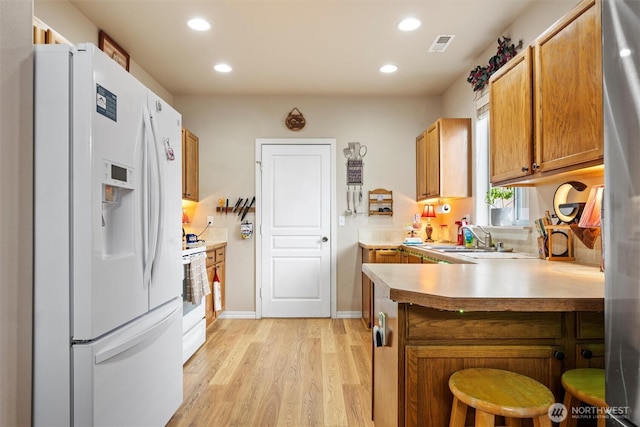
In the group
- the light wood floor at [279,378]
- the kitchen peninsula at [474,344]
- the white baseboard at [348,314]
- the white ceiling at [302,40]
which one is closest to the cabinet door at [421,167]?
the white ceiling at [302,40]

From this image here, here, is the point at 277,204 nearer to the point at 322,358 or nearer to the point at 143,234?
the point at 322,358

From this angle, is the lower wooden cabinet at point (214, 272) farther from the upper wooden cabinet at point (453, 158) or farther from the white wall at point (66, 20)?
the upper wooden cabinet at point (453, 158)

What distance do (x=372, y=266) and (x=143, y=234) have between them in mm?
1083

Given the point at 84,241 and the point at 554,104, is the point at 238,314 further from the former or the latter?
the point at 554,104

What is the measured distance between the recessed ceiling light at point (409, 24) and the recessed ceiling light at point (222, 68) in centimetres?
170

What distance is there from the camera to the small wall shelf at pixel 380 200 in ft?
14.4

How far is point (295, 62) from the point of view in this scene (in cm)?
347

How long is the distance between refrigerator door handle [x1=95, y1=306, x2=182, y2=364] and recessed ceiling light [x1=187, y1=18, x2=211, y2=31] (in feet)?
6.93

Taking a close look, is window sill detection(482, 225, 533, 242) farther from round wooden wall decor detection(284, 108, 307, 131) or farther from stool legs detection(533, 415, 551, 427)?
round wooden wall decor detection(284, 108, 307, 131)

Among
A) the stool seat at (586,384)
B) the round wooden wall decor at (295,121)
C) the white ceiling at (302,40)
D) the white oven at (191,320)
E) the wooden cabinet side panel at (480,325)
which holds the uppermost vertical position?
the white ceiling at (302,40)

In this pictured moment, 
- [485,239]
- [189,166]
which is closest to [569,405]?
[485,239]

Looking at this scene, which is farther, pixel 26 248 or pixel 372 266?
pixel 372 266

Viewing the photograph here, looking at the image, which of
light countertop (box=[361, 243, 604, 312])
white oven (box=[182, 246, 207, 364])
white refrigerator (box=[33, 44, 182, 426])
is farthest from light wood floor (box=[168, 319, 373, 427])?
light countertop (box=[361, 243, 604, 312])

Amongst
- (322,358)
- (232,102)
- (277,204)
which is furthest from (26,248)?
(232,102)
